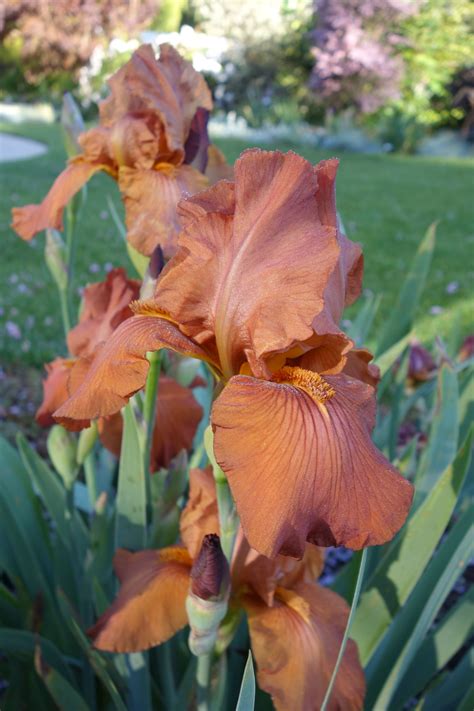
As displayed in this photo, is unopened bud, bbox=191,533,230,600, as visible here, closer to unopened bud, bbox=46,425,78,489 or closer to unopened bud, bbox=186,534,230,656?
unopened bud, bbox=186,534,230,656

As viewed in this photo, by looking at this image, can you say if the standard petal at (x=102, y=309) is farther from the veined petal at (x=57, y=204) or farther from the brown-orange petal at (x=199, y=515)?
the brown-orange petal at (x=199, y=515)

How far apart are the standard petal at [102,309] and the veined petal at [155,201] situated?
108 mm

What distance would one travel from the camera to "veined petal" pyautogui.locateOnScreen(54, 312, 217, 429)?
0.70m

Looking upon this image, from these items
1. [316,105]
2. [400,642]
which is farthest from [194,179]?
[316,105]

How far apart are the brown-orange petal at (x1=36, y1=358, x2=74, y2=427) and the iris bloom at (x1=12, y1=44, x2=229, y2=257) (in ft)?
0.78

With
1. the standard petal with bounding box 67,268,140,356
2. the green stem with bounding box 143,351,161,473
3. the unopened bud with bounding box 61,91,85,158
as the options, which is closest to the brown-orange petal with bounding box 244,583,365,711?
the green stem with bounding box 143,351,161,473

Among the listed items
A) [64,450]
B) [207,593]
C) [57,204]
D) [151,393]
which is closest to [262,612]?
[207,593]

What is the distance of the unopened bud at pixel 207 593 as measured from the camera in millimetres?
745

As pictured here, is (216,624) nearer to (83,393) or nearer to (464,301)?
(83,393)

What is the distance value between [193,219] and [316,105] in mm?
13312

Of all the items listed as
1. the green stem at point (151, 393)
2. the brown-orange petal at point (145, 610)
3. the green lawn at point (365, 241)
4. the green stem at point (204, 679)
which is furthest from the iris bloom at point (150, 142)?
the green lawn at point (365, 241)

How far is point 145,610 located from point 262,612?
15 cm

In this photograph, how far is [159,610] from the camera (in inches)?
35.4

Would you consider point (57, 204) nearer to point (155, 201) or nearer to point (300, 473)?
point (155, 201)
